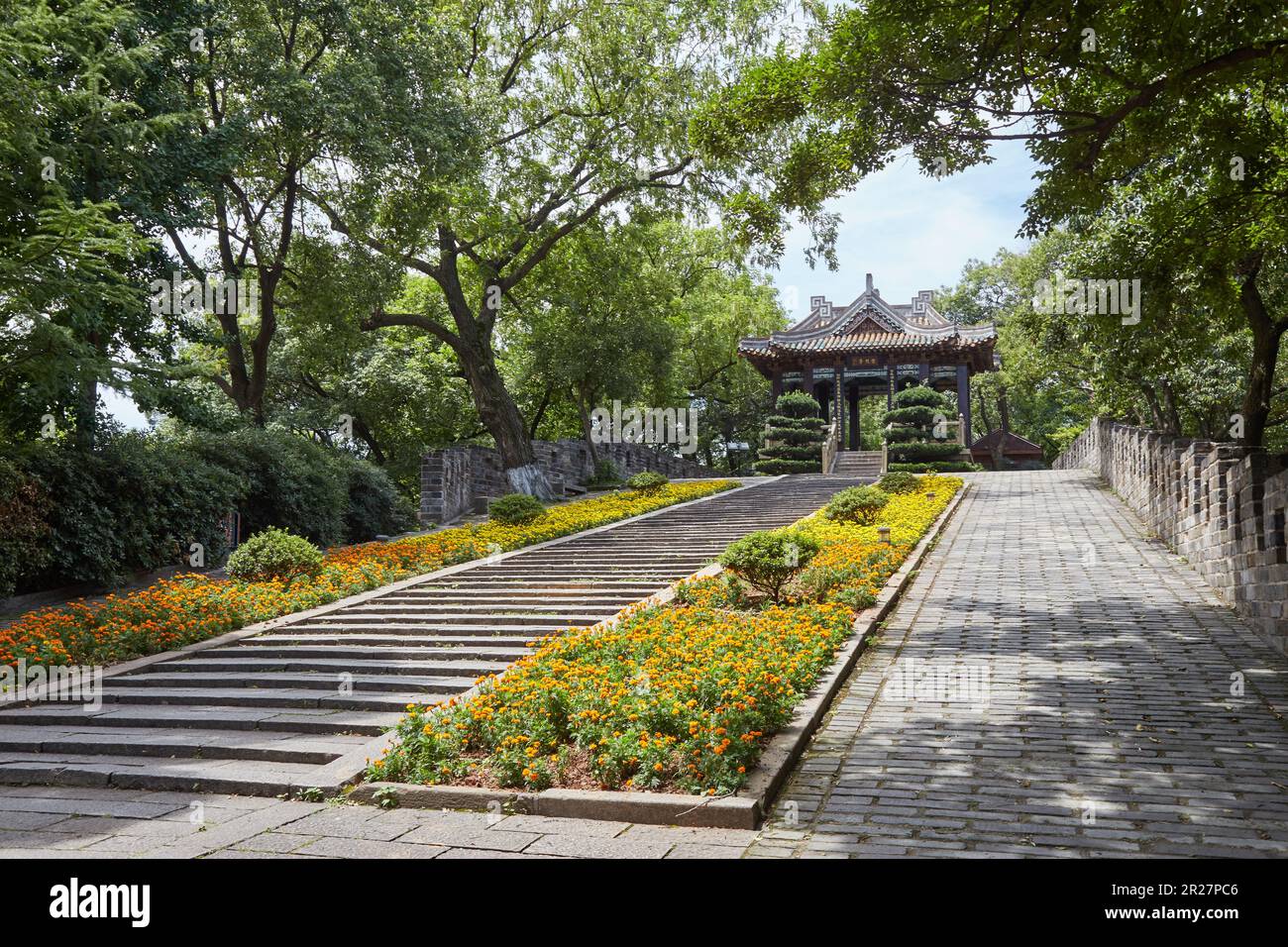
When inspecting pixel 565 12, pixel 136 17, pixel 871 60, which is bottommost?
pixel 871 60

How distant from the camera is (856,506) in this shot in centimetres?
1638

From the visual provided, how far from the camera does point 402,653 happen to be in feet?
30.9

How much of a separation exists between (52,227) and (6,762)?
22.1ft

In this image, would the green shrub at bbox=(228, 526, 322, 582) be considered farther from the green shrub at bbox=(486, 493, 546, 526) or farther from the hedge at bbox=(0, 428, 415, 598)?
the green shrub at bbox=(486, 493, 546, 526)

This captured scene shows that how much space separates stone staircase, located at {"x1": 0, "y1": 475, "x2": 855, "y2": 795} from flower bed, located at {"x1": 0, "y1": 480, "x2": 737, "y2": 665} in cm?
54

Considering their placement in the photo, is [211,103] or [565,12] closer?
[211,103]

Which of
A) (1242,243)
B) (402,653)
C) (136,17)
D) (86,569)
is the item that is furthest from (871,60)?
(86,569)

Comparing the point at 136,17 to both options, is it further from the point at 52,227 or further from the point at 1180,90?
the point at 1180,90

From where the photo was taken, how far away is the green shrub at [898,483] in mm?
21938

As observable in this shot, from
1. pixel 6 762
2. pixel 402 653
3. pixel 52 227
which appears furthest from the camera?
pixel 52 227

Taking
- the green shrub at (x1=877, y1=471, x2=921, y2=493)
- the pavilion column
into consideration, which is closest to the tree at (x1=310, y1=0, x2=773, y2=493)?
the green shrub at (x1=877, y1=471, x2=921, y2=493)
